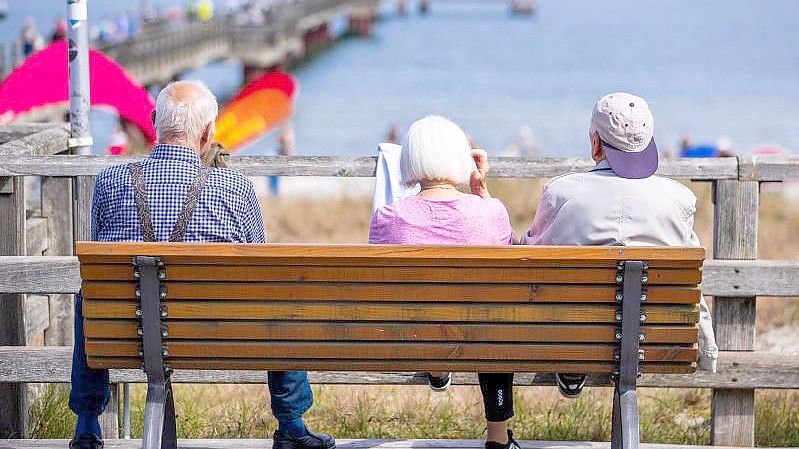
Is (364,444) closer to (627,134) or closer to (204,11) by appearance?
(627,134)

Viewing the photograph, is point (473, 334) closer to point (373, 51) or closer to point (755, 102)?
point (755, 102)

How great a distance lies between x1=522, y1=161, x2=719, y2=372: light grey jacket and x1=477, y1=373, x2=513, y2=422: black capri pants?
499mm

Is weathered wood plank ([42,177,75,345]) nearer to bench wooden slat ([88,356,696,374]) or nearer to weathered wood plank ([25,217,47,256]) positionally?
weathered wood plank ([25,217,47,256])

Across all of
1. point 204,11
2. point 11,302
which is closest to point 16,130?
point 11,302

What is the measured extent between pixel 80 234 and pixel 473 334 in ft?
5.72

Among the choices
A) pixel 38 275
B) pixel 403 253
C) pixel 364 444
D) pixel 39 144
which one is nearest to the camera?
pixel 403 253

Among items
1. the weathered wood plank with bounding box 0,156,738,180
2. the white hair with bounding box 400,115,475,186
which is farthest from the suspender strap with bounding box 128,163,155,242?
the white hair with bounding box 400,115,475,186

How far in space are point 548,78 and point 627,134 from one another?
64.4 m

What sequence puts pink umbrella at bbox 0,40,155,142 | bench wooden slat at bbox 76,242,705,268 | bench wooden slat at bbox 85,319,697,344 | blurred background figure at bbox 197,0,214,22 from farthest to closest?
blurred background figure at bbox 197,0,214,22
pink umbrella at bbox 0,40,155,142
bench wooden slat at bbox 85,319,697,344
bench wooden slat at bbox 76,242,705,268

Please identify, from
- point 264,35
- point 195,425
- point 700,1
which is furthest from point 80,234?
point 700,1

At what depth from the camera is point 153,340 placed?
11.2ft

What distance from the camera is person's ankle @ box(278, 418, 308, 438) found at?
4105 millimetres

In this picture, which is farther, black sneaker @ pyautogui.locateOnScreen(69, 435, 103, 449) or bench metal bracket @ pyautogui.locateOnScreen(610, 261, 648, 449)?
black sneaker @ pyautogui.locateOnScreen(69, 435, 103, 449)

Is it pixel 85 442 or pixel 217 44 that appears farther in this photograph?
pixel 217 44
